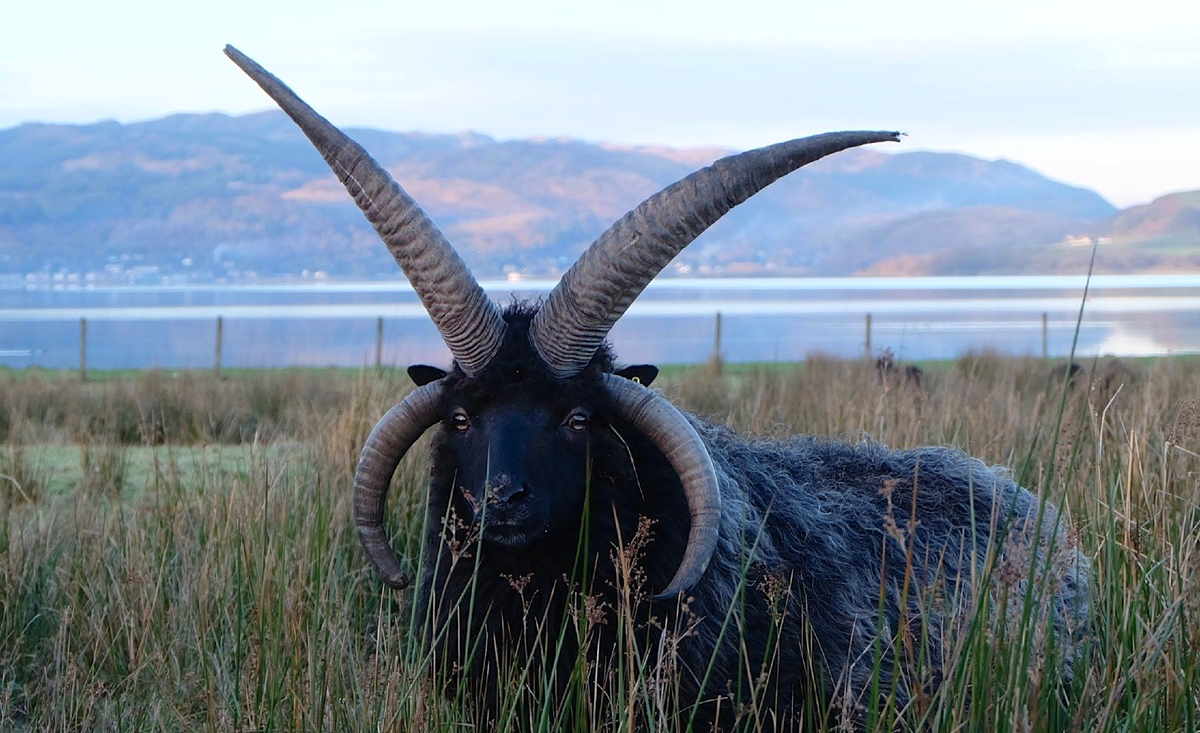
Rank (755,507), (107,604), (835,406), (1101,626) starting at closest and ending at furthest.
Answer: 1. (1101,626)
2. (755,507)
3. (107,604)
4. (835,406)

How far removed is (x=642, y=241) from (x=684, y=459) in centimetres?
90

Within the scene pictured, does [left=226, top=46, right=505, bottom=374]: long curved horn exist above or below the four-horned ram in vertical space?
above

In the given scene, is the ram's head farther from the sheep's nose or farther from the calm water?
the calm water

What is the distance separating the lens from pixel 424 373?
17.9ft

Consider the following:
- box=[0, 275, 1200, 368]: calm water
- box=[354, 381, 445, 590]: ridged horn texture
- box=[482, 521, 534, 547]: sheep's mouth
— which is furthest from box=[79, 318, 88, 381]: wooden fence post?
box=[482, 521, 534, 547]: sheep's mouth

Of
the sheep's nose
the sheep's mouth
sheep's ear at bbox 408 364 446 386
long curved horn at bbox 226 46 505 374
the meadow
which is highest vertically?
long curved horn at bbox 226 46 505 374

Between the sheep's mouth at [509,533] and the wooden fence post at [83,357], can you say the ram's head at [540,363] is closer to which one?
the sheep's mouth at [509,533]

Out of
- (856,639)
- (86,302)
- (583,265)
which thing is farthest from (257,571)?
(86,302)

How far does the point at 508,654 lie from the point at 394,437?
106 cm

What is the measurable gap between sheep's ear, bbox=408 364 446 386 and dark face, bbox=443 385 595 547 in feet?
1.14

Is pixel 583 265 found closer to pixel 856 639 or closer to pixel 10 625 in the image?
pixel 856 639

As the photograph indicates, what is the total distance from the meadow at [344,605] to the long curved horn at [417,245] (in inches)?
48.4

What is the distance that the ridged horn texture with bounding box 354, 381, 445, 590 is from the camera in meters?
5.13

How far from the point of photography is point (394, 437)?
515cm
